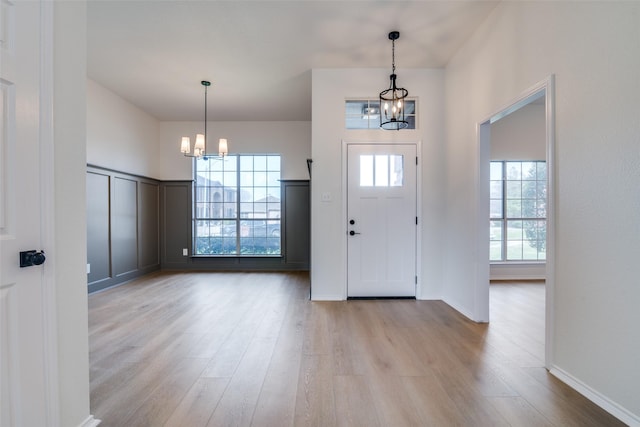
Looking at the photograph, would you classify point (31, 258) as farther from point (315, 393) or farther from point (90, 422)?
point (315, 393)

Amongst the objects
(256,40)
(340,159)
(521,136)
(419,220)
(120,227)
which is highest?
(256,40)

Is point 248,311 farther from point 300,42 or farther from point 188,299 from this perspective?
point 300,42

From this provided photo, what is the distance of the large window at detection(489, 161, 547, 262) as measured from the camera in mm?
4926

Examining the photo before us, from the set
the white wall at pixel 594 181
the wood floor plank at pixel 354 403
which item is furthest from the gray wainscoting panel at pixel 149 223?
the white wall at pixel 594 181

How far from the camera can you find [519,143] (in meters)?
4.89

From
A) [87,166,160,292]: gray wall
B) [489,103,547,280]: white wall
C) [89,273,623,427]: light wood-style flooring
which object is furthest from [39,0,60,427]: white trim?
[489,103,547,280]: white wall

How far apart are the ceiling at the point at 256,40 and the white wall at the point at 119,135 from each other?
26 centimetres

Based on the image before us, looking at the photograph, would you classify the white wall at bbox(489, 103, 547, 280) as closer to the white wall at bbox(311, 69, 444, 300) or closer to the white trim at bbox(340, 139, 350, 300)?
the white wall at bbox(311, 69, 444, 300)

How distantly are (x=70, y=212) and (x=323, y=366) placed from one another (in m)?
1.86

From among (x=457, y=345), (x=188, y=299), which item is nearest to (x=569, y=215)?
(x=457, y=345)

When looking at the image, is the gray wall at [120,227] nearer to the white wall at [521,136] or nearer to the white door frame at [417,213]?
the white door frame at [417,213]

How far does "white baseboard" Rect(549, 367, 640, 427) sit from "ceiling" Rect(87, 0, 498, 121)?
3.13 meters

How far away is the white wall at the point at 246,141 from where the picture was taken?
5805 millimetres

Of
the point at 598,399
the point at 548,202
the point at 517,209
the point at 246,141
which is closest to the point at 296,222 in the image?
the point at 246,141
